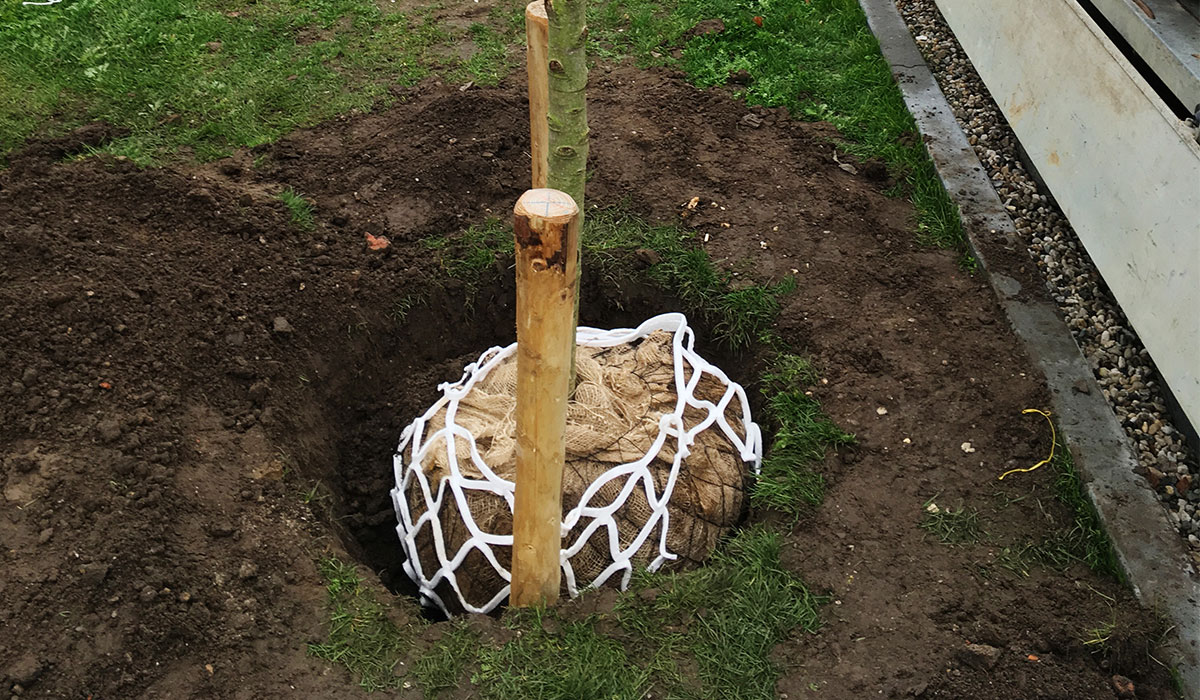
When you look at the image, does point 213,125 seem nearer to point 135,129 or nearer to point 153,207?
point 135,129

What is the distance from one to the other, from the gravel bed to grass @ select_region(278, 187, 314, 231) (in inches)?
124

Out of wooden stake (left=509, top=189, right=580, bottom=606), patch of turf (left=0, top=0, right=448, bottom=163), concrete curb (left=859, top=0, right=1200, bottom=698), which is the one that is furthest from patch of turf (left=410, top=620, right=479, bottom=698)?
patch of turf (left=0, top=0, right=448, bottom=163)

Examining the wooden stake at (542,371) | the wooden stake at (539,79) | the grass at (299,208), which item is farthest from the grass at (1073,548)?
the grass at (299,208)

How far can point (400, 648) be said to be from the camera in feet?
8.82

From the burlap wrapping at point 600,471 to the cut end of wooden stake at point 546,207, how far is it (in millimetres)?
1078

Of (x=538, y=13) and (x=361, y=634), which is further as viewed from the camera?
(x=538, y=13)

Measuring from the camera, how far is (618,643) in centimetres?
272

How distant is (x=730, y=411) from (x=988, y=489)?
882 millimetres

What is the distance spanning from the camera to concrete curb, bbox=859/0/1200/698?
2.85m

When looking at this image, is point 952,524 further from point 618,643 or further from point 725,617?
point 618,643

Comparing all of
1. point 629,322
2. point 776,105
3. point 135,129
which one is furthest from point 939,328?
point 135,129

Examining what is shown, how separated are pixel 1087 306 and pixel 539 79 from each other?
2531mm

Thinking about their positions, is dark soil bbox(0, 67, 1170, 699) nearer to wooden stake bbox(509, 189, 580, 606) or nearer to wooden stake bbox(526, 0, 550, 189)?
wooden stake bbox(509, 189, 580, 606)

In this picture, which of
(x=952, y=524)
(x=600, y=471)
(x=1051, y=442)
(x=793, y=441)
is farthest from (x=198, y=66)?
(x=1051, y=442)
